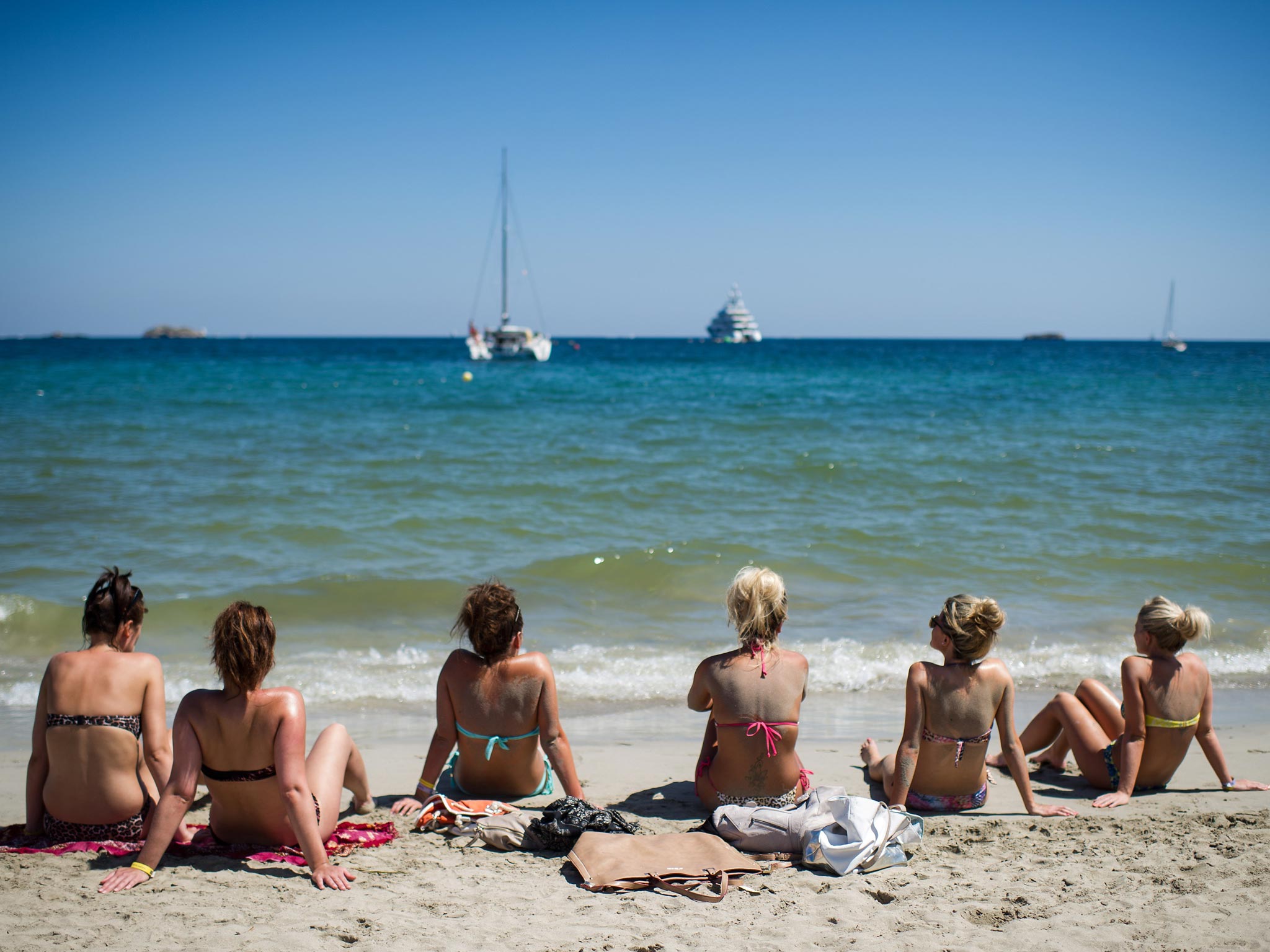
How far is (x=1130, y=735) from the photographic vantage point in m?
4.11

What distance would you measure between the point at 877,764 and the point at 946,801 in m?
0.39

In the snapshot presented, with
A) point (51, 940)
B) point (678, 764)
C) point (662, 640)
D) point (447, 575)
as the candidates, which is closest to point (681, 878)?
point (678, 764)

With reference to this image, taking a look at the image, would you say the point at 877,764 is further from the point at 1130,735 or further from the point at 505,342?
the point at 505,342

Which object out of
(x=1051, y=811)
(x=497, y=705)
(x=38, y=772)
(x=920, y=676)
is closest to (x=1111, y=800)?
(x=1051, y=811)

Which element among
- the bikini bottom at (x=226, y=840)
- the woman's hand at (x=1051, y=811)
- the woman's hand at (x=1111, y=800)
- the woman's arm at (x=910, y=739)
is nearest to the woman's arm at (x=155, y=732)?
the bikini bottom at (x=226, y=840)

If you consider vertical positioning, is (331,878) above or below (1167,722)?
below

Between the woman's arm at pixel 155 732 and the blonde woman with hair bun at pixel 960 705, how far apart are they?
295 centimetres

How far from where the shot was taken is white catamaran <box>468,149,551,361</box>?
48.6 meters

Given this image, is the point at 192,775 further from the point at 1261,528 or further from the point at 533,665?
the point at 1261,528

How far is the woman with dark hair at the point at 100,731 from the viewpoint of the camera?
3307mm

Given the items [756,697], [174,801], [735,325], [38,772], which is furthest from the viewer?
[735,325]

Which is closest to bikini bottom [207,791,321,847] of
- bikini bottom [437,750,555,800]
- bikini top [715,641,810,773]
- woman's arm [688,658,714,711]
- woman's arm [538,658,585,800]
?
bikini bottom [437,750,555,800]

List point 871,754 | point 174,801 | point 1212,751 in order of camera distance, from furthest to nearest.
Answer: point 871,754 → point 1212,751 → point 174,801

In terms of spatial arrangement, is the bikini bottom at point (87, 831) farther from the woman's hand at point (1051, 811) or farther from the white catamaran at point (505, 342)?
the white catamaran at point (505, 342)
